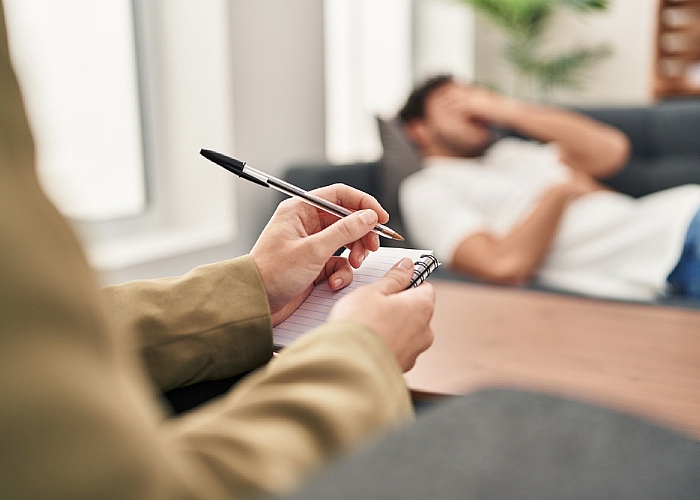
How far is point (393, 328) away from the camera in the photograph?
40 centimetres

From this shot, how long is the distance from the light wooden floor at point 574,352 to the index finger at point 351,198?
0.31 feet

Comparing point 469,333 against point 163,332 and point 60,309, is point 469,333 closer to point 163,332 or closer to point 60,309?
point 163,332

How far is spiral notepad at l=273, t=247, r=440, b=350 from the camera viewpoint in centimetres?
48

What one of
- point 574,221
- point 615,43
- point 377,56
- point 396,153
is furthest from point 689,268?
point 615,43

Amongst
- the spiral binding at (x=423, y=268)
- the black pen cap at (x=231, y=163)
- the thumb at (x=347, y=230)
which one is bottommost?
the spiral binding at (x=423, y=268)

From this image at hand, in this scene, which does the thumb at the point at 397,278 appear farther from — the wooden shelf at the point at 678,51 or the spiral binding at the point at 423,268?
the wooden shelf at the point at 678,51

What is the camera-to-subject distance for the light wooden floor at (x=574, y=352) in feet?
2.17

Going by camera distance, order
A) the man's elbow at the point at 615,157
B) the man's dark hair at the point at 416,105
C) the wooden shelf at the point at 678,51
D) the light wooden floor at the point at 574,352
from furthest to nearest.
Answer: the wooden shelf at the point at 678,51 → the man's elbow at the point at 615,157 → the man's dark hair at the point at 416,105 → the light wooden floor at the point at 574,352

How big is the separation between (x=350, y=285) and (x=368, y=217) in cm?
6

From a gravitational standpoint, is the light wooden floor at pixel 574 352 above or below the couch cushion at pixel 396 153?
below

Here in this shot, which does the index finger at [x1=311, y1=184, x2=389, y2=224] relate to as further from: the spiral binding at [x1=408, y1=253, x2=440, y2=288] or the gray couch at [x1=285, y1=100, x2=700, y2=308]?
the gray couch at [x1=285, y1=100, x2=700, y2=308]

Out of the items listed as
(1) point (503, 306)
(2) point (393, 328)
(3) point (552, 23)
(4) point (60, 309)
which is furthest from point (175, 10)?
(3) point (552, 23)

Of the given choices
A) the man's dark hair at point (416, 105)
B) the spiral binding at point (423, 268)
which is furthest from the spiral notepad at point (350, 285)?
the man's dark hair at point (416, 105)

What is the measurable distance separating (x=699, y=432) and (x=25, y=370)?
56 centimetres
